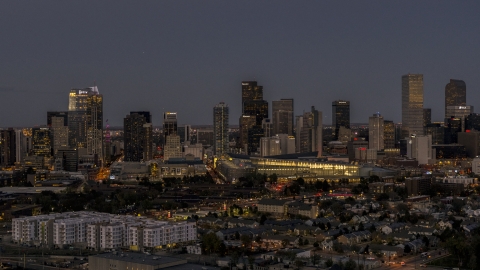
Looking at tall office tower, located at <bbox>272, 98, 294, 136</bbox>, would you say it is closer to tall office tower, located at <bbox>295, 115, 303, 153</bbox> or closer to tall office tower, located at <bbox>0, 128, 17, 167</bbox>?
tall office tower, located at <bbox>295, 115, 303, 153</bbox>

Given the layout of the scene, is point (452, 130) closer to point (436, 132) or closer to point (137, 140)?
point (436, 132)

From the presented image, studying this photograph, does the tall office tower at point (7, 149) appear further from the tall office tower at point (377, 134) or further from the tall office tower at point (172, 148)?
the tall office tower at point (377, 134)

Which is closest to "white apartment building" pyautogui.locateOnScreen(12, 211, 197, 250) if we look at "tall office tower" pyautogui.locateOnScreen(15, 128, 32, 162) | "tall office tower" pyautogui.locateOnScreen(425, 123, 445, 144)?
"tall office tower" pyautogui.locateOnScreen(15, 128, 32, 162)

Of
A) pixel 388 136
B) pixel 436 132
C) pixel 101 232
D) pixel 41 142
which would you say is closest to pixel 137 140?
pixel 41 142

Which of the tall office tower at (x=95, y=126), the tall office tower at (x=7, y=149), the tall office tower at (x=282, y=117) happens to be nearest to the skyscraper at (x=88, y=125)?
the tall office tower at (x=95, y=126)

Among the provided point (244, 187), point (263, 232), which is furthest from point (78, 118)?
point (263, 232)

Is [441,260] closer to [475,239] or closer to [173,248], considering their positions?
[475,239]
